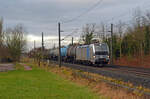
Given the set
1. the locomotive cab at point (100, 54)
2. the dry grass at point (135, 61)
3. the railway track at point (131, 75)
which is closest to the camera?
the railway track at point (131, 75)

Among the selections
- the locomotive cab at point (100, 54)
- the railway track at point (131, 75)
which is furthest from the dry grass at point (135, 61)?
the railway track at point (131, 75)

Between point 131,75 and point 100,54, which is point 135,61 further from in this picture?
point 131,75

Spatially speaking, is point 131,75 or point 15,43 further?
point 15,43

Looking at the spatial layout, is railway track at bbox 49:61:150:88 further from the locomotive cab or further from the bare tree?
the bare tree

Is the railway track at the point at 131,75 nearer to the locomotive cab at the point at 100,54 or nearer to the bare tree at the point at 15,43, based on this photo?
the locomotive cab at the point at 100,54

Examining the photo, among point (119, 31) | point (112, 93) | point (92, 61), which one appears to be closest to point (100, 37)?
point (119, 31)

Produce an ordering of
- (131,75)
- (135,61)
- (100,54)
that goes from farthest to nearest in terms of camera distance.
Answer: (135,61)
(100,54)
(131,75)

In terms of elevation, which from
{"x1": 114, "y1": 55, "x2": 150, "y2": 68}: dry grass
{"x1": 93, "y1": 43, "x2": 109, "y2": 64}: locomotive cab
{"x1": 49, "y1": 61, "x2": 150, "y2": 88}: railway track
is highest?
{"x1": 93, "y1": 43, "x2": 109, "y2": 64}: locomotive cab

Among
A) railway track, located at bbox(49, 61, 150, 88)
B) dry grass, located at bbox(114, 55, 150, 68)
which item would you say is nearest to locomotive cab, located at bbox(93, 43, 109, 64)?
railway track, located at bbox(49, 61, 150, 88)

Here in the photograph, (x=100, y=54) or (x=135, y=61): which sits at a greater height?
(x=100, y=54)

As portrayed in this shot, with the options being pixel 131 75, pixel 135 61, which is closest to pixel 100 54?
pixel 135 61

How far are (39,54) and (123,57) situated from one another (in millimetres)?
16557

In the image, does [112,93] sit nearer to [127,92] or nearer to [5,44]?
[127,92]

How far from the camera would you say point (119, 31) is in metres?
50.0
